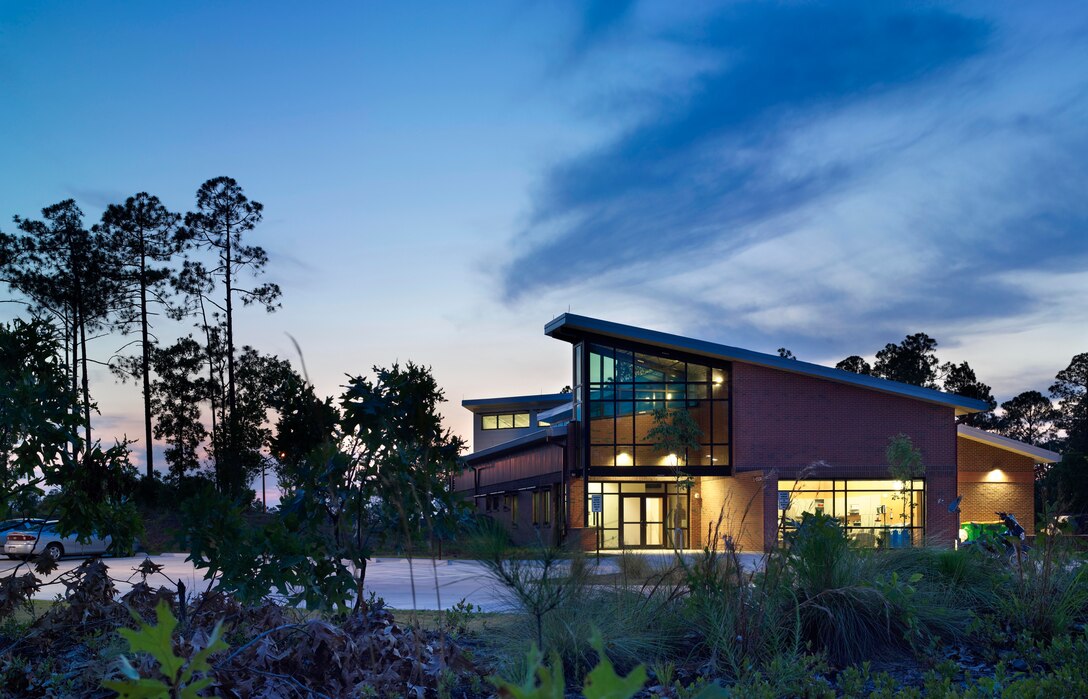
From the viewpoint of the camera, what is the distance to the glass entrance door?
38.9 m

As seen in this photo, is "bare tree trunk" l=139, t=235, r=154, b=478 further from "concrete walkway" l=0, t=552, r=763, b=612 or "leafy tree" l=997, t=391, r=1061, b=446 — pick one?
"leafy tree" l=997, t=391, r=1061, b=446

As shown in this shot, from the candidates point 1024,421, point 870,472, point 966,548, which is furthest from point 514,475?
point 1024,421

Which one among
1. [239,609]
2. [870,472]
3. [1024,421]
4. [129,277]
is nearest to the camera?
[239,609]

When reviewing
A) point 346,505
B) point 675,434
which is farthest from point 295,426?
point 675,434

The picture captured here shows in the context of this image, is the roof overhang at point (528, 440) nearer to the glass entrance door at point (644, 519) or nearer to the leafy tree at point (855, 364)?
the glass entrance door at point (644, 519)

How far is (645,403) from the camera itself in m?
37.7

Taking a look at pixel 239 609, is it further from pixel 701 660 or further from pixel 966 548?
pixel 966 548

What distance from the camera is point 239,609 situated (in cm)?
736

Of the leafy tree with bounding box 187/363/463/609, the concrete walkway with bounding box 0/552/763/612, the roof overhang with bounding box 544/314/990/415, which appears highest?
the roof overhang with bounding box 544/314/990/415

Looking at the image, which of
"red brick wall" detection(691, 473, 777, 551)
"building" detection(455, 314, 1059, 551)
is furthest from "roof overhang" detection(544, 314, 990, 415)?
"red brick wall" detection(691, 473, 777, 551)

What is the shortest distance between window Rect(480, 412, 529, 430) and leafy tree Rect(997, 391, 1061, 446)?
43.3 meters

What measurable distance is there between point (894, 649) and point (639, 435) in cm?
3067

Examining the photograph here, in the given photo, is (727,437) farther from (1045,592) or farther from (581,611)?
(581,611)

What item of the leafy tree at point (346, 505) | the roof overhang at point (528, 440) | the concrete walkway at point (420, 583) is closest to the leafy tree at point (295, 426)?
the leafy tree at point (346, 505)
